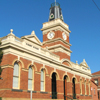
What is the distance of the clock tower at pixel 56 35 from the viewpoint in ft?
107

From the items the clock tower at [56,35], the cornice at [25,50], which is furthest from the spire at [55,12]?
the cornice at [25,50]

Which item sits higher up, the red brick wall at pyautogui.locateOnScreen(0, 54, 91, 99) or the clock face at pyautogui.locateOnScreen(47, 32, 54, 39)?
the clock face at pyautogui.locateOnScreen(47, 32, 54, 39)

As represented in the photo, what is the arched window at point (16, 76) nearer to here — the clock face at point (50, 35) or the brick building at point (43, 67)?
the brick building at point (43, 67)

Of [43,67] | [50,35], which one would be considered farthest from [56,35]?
[43,67]

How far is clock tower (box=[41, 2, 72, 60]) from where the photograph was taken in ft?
107

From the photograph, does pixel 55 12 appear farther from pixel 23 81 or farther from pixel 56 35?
pixel 23 81

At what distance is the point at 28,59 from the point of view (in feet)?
75.8

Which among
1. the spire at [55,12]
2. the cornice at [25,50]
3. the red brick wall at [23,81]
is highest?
the spire at [55,12]

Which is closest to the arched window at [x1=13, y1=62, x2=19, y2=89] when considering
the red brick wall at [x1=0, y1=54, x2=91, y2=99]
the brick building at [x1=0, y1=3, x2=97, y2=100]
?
the brick building at [x1=0, y1=3, x2=97, y2=100]

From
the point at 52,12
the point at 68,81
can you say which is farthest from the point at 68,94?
the point at 52,12

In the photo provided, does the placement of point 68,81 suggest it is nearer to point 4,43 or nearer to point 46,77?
point 46,77

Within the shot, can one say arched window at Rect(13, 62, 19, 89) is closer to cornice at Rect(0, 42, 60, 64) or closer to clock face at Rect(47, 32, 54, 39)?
cornice at Rect(0, 42, 60, 64)

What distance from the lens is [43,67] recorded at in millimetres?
25766

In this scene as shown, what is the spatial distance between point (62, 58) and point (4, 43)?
542 inches
